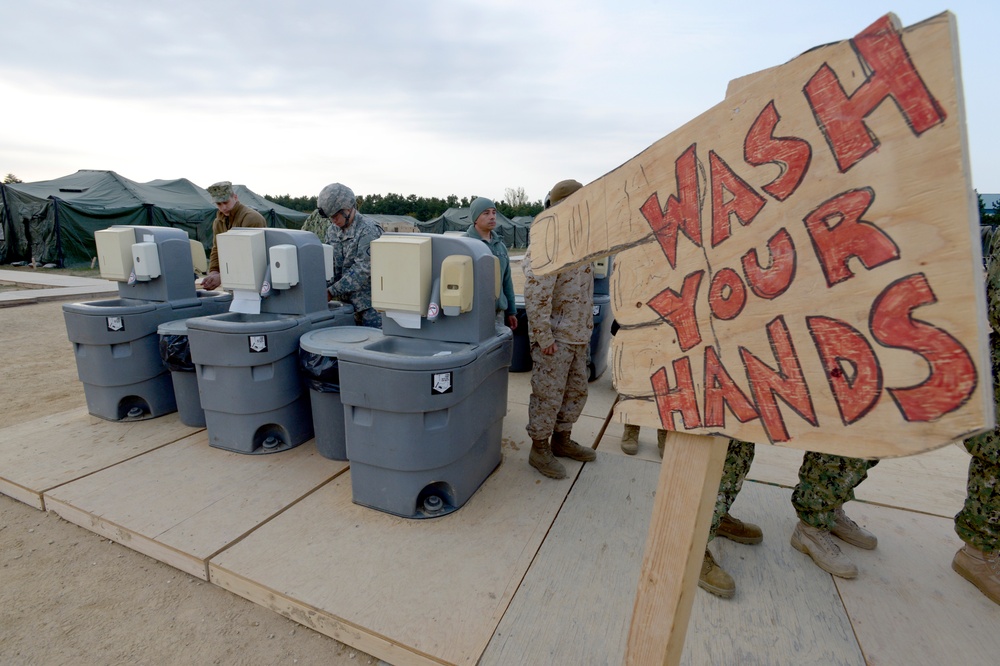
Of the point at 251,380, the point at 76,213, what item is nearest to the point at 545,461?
the point at 251,380

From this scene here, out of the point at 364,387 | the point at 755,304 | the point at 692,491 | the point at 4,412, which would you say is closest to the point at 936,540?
the point at 692,491

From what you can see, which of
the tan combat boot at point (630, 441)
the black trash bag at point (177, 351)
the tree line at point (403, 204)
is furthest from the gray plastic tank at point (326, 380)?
the tree line at point (403, 204)

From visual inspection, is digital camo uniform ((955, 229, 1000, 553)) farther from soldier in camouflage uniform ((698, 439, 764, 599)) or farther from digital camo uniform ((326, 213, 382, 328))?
digital camo uniform ((326, 213, 382, 328))

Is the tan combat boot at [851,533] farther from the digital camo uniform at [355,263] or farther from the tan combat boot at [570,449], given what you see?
the digital camo uniform at [355,263]

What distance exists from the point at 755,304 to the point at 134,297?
4215mm

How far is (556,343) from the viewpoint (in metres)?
2.77

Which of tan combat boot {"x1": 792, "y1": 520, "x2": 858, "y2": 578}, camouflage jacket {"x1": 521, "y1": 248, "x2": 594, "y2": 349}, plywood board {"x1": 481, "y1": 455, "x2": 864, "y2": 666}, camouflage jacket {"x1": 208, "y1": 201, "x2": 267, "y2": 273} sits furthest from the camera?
camouflage jacket {"x1": 208, "y1": 201, "x2": 267, "y2": 273}

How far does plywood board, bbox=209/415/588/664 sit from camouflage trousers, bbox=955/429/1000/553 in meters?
1.72

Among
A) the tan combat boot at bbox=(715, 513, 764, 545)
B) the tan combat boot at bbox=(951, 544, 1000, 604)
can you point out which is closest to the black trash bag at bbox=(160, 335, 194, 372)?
the tan combat boot at bbox=(715, 513, 764, 545)

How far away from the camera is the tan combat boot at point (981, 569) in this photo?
1.95m

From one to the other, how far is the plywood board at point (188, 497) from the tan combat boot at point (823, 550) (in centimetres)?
237

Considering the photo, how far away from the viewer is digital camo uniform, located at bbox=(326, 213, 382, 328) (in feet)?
11.7

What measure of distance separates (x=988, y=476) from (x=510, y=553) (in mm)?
1934

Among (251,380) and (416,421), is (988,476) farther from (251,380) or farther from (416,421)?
(251,380)
